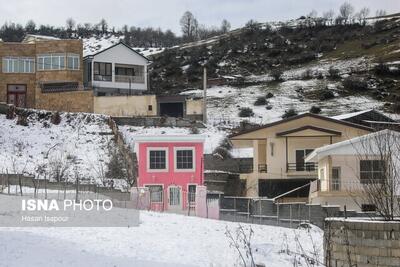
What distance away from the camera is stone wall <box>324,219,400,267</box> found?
16734 millimetres

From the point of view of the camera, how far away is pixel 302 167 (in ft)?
145

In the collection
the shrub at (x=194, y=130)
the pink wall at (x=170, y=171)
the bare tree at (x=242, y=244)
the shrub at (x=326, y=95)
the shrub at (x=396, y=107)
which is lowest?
the bare tree at (x=242, y=244)

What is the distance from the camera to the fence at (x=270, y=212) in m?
31.7

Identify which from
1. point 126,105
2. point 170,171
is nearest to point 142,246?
point 170,171

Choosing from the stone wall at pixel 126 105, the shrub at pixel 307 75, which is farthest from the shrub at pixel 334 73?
the stone wall at pixel 126 105

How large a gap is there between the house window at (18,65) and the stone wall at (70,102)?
437 centimetres

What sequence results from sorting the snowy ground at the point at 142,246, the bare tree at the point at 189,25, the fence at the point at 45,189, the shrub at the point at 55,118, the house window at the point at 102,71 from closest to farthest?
the snowy ground at the point at 142,246 < the fence at the point at 45,189 < the shrub at the point at 55,118 < the house window at the point at 102,71 < the bare tree at the point at 189,25

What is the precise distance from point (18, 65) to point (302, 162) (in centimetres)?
2884

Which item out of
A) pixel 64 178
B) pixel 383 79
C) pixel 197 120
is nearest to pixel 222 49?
pixel 383 79

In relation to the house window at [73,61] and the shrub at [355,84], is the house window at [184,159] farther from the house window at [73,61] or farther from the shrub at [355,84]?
the shrub at [355,84]

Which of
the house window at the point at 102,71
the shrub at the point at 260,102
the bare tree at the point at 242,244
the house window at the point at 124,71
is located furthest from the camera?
the shrub at the point at 260,102

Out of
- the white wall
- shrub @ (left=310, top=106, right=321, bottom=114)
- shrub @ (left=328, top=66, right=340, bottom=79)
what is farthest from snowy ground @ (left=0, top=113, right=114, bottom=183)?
shrub @ (left=328, top=66, right=340, bottom=79)

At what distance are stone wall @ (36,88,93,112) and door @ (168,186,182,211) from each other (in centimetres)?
2509

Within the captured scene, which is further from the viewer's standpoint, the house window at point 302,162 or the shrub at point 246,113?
the shrub at point 246,113
